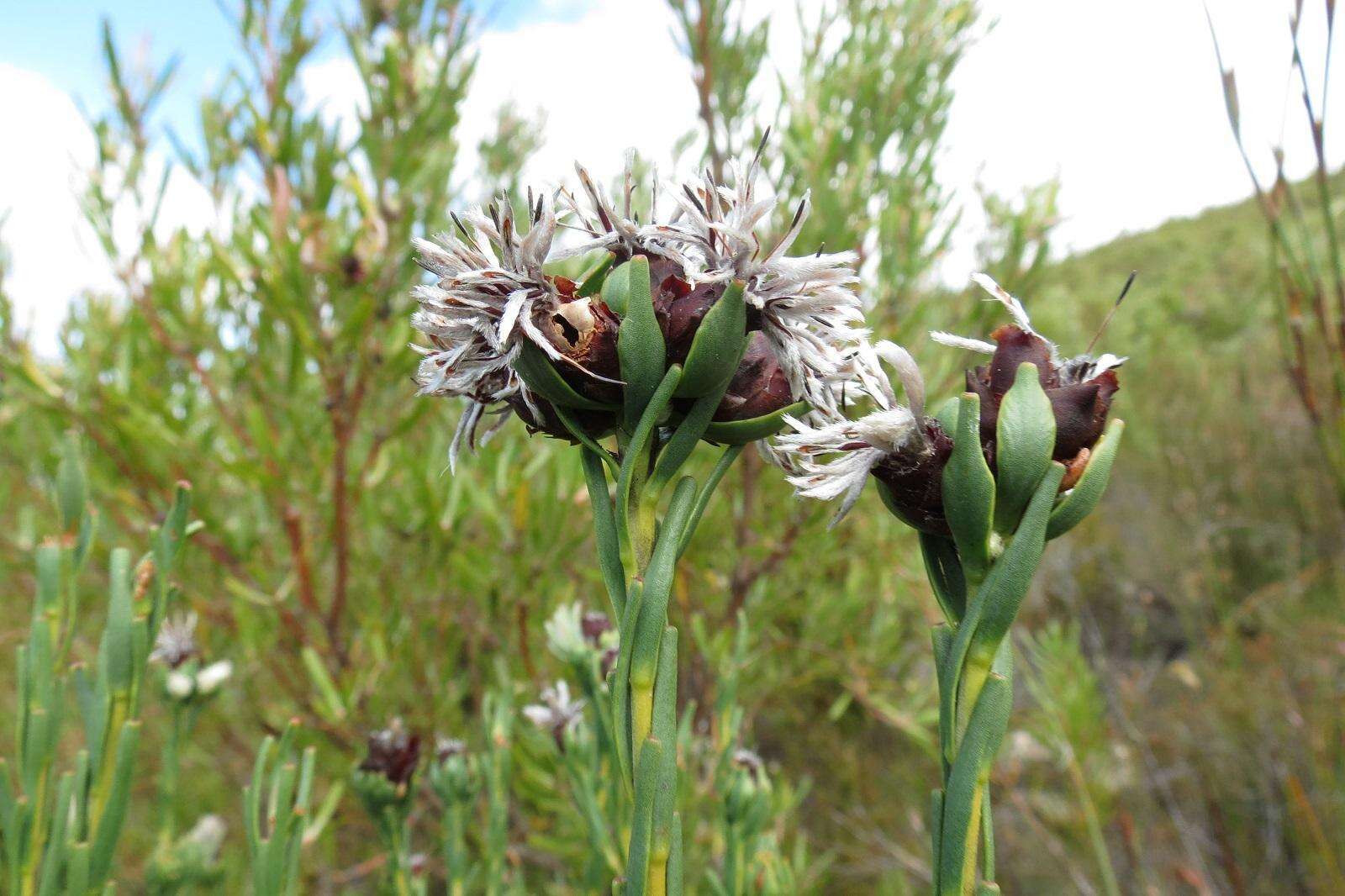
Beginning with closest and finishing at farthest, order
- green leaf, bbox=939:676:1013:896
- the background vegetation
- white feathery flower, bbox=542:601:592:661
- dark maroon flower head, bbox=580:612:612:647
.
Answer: green leaf, bbox=939:676:1013:896 < white feathery flower, bbox=542:601:592:661 < dark maroon flower head, bbox=580:612:612:647 < the background vegetation

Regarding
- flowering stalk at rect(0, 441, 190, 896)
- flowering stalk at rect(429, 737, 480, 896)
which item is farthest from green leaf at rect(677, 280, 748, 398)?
flowering stalk at rect(429, 737, 480, 896)

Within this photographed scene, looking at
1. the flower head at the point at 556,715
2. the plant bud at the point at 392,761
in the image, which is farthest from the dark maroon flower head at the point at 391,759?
the flower head at the point at 556,715

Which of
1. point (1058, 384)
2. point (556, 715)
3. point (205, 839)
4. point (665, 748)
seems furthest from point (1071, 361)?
point (205, 839)

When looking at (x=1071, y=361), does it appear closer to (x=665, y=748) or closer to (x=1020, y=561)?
(x=1020, y=561)

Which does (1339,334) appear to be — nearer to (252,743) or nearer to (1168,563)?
(252,743)

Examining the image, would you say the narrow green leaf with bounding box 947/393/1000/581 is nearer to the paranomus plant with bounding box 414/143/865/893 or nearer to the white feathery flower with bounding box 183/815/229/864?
the paranomus plant with bounding box 414/143/865/893

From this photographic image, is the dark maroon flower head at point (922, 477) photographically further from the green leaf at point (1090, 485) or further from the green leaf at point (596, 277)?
the green leaf at point (596, 277)

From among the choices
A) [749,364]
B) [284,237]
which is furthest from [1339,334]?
[284,237]
